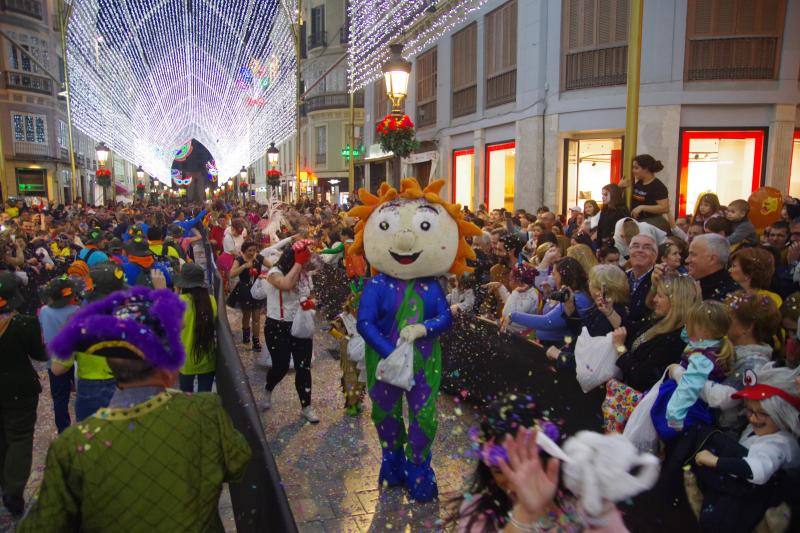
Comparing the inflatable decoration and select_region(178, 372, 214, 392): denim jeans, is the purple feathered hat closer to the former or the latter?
select_region(178, 372, 214, 392): denim jeans

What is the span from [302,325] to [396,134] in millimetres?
4026

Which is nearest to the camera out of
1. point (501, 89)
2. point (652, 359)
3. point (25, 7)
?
point (652, 359)

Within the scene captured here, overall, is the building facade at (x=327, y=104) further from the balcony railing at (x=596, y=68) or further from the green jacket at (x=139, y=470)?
the green jacket at (x=139, y=470)

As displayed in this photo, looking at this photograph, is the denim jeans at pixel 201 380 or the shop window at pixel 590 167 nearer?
the denim jeans at pixel 201 380

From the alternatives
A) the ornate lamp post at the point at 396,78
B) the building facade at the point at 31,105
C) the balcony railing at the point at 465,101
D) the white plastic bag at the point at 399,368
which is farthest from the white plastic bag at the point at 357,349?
the building facade at the point at 31,105

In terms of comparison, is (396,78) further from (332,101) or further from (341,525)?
(332,101)

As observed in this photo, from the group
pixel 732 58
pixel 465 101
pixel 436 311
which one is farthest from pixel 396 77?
pixel 465 101

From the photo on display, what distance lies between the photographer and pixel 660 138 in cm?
1309

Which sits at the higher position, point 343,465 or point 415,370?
point 415,370

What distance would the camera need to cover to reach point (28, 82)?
34531mm

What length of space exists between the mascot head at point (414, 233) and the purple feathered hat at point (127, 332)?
7.12 ft

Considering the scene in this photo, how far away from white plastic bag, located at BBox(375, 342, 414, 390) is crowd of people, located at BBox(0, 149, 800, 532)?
63 centimetres

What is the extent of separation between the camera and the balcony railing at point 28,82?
33.7 metres

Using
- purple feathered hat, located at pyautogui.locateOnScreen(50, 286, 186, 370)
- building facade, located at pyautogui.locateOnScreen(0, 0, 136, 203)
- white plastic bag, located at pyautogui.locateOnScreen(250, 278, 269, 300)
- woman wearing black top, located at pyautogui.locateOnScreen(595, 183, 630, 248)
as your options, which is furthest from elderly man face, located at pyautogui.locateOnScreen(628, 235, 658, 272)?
building facade, located at pyautogui.locateOnScreen(0, 0, 136, 203)
